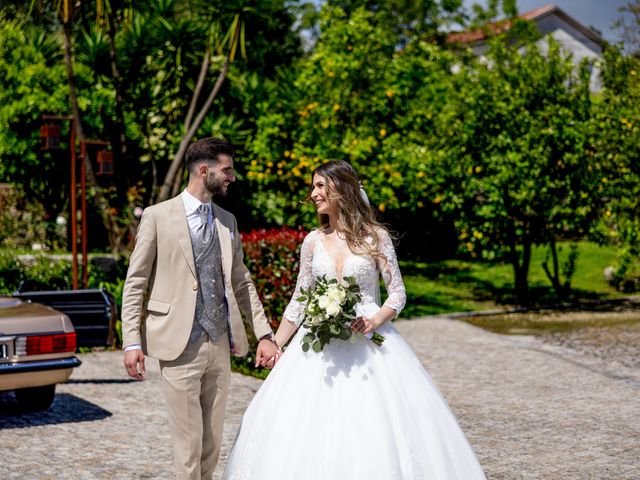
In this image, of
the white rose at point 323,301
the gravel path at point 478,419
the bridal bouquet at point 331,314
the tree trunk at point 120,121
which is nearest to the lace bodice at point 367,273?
the bridal bouquet at point 331,314

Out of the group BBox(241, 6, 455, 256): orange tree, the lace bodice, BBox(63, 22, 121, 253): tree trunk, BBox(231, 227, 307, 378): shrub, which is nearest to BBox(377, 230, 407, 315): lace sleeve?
the lace bodice

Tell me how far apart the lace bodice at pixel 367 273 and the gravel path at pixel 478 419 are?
1.95 m

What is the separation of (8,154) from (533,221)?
11950 millimetres

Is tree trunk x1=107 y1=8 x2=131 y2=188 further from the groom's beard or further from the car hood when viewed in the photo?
the groom's beard

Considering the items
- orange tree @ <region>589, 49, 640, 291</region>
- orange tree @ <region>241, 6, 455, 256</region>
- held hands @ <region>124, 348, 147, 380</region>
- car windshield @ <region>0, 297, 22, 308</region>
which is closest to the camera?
held hands @ <region>124, 348, 147, 380</region>

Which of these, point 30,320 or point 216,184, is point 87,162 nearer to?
point 30,320

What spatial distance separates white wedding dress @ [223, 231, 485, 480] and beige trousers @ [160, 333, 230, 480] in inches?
8.4

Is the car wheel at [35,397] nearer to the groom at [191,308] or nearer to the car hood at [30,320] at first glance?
the car hood at [30,320]

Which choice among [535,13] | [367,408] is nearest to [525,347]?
[367,408]

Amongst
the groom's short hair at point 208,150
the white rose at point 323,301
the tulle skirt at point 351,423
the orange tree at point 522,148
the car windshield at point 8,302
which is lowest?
the tulle skirt at point 351,423

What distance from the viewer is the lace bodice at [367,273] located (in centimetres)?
492

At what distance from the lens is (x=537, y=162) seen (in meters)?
16.6

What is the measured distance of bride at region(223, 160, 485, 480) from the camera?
14.6 feet

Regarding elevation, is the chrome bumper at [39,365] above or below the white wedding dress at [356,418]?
below
